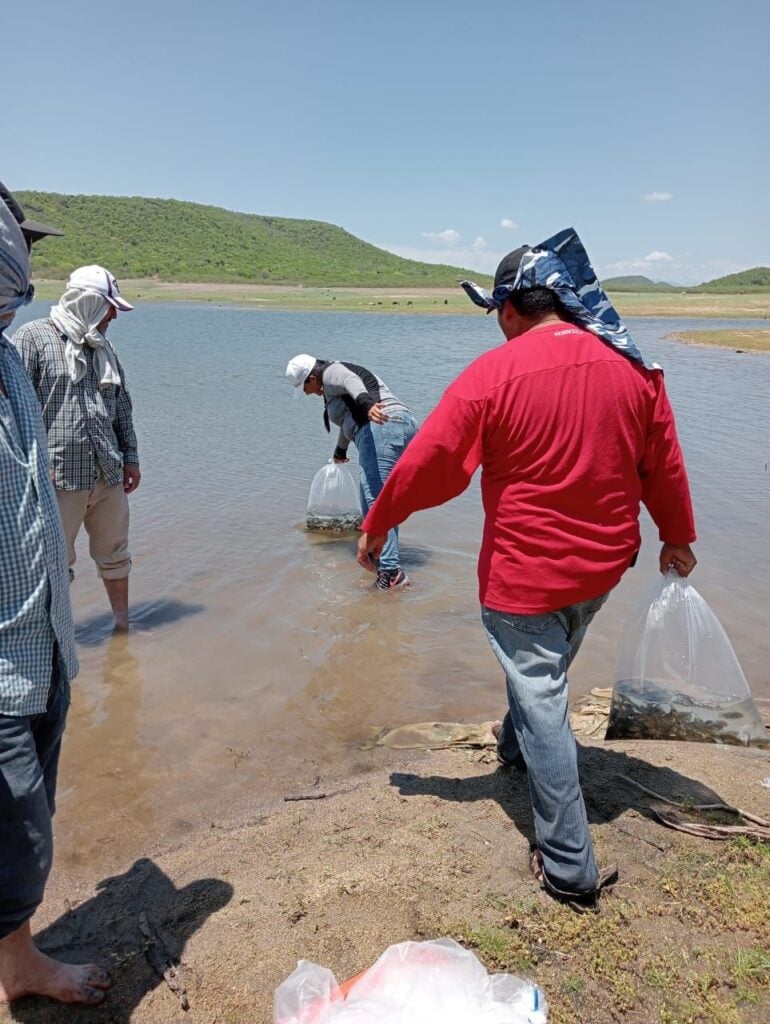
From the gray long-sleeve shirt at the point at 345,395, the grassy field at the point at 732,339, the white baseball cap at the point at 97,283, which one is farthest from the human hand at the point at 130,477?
the grassy field at the point at 732,339

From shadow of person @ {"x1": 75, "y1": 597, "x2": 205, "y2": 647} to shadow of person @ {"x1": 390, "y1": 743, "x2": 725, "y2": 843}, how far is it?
242 centimetres

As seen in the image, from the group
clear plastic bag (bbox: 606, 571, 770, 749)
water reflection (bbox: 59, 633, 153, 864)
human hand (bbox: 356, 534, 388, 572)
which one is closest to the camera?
human hand (bbox: 356, 534, 388, 572)

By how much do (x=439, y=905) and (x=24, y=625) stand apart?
1.53 m

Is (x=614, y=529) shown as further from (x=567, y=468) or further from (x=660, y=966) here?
(x=660, y=966)

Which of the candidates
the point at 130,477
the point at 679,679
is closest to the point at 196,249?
the point at 130,477

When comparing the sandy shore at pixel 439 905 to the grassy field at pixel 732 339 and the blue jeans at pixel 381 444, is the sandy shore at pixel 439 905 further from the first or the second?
the grassy field at pixel 732 339

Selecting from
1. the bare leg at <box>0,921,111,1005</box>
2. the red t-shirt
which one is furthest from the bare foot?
the red t-shirt

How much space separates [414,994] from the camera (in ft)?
6.31

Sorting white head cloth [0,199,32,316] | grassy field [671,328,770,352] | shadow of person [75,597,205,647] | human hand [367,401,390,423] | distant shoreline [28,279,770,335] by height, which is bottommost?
shadow of person [75,597,205,647]

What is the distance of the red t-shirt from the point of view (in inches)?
89.0

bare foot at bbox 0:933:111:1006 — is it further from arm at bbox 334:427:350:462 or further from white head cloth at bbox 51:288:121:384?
arm at bbox 334:427:350:462

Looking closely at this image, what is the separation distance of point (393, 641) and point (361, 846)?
236cm

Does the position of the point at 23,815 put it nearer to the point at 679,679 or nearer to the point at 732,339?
the point at 679,679

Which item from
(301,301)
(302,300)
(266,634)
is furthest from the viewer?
(302,300)
